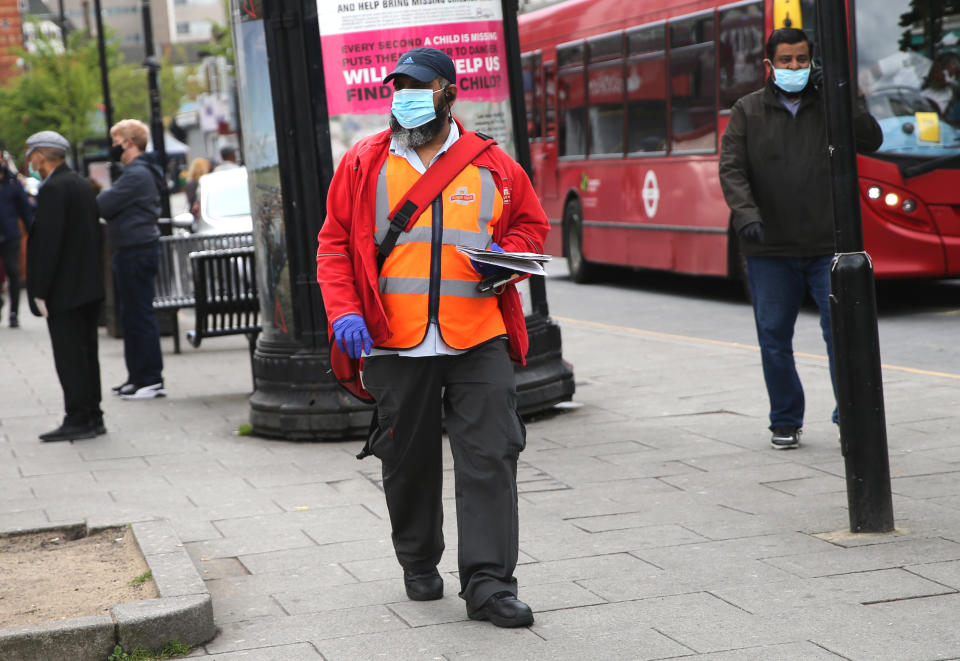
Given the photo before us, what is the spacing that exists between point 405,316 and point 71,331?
425 cm

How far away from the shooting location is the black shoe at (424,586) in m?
4.69

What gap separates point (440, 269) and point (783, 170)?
2889mm

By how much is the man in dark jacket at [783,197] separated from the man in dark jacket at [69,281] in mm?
3607

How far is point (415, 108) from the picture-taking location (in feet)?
14.7

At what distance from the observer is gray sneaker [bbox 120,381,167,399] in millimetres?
9773

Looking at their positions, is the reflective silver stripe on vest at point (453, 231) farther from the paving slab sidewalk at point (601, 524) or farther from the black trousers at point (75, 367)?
the black trousers at point (75, 367)

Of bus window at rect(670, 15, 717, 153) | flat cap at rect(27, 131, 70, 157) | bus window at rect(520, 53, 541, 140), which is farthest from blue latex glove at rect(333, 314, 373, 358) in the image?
bus window at rect(520, 53, 541, 140)

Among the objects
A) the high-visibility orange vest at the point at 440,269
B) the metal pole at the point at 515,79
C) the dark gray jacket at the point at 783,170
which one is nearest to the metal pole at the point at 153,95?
the metal pole at the point at 515,79

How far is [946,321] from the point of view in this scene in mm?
11812

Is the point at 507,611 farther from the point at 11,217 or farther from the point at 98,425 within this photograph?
the point at 11,217

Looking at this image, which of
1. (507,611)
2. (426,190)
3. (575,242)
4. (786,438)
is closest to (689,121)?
(575,242)

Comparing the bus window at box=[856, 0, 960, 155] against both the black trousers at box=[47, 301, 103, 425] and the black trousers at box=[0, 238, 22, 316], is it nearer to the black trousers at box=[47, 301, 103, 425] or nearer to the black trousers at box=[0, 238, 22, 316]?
the black trousers at box=[47, 301, 103, 425]

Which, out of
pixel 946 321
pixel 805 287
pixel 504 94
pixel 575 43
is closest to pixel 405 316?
pixel 805 287

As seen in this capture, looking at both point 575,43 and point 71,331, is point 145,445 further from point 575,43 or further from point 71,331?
point 575,43
